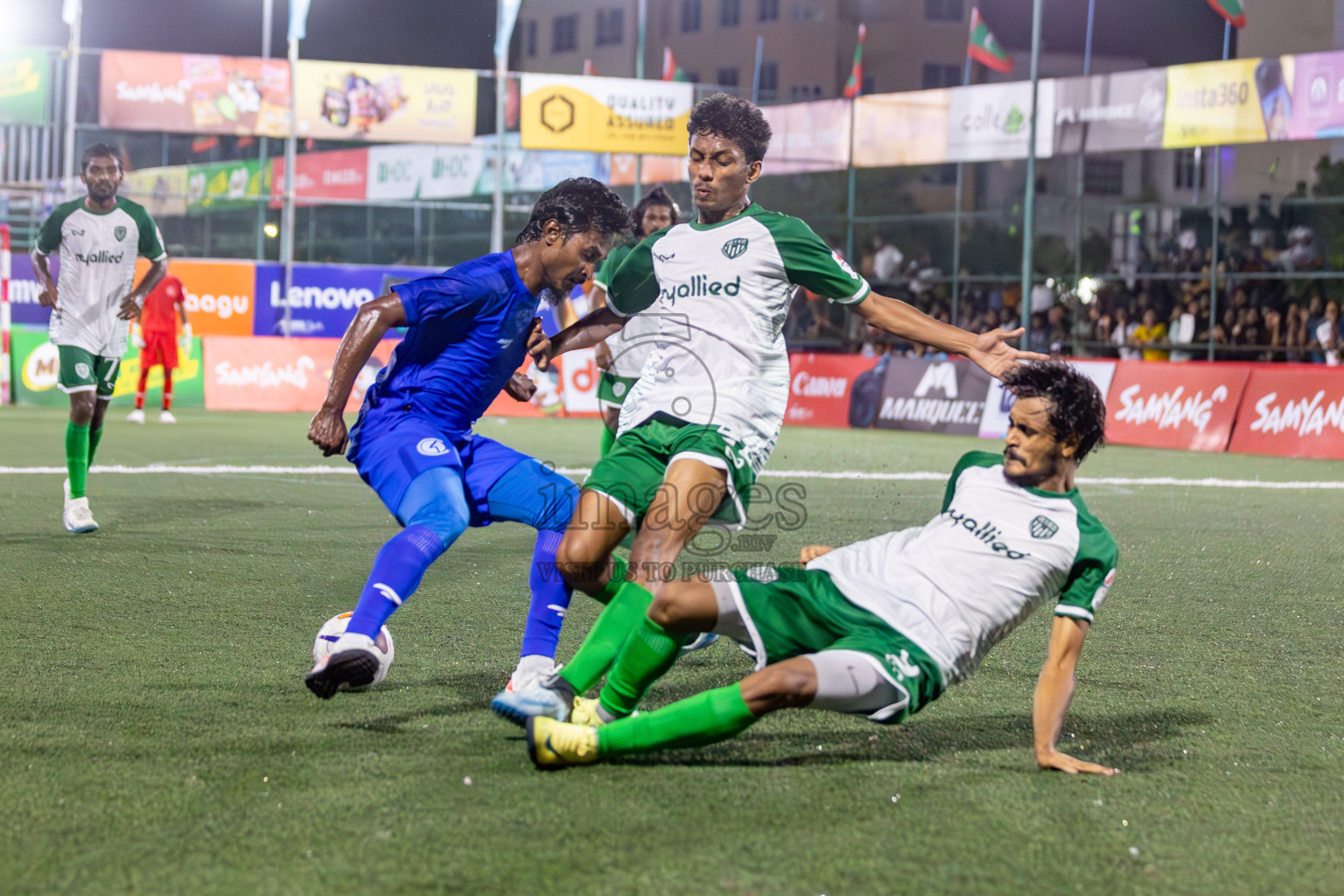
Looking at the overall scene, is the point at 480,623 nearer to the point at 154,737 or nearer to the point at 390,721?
the point at 390,721

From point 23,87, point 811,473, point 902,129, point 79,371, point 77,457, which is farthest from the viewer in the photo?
point 902,129

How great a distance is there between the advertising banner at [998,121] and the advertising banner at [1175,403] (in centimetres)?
768

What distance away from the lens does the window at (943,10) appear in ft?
191

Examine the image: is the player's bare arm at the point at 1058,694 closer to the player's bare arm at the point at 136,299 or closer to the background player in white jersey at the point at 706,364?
the background player in white jersey at the point at 706,364

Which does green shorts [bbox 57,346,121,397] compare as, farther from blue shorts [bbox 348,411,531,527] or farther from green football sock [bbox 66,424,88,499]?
blue shorts [bbox 348,411,531,527]

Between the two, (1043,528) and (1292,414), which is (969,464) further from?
(1292,414)

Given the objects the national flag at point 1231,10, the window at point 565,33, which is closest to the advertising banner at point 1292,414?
the national flag at point 1231,10

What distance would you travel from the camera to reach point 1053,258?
31.8 meters

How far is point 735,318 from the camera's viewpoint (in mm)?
4250

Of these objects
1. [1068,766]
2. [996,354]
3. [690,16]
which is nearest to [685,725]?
[1068,766]

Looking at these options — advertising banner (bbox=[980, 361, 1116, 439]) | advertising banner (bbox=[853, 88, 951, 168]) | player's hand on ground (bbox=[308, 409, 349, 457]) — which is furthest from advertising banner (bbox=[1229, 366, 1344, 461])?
player's hand on ground (bbox=[308, 409, 349, 457])

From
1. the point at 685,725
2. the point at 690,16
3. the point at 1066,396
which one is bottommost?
the point at 685,725

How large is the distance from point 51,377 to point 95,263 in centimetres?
1298

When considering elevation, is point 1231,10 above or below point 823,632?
above
